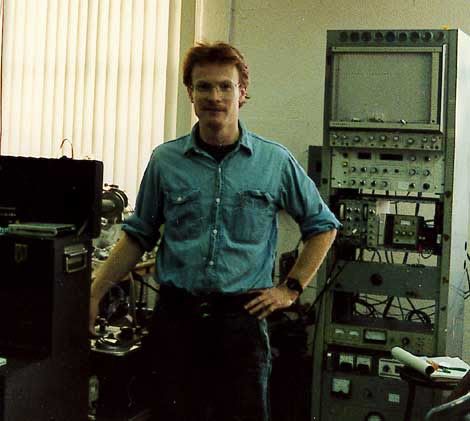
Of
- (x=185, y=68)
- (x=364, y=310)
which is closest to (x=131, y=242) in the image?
(x=185, y=68)

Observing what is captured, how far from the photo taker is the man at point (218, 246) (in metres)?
2.09

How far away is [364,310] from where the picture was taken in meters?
3.94

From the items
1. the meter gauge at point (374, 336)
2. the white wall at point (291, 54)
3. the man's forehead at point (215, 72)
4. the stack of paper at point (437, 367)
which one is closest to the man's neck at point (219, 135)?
the man's forehead at point (215, 72)

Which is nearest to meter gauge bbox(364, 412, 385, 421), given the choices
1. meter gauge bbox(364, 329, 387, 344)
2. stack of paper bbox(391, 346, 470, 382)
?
meter gauge bbox(364, 329, 387, 344)

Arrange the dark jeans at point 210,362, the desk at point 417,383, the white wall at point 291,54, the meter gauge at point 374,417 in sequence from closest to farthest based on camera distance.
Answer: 1. the dark jeans at point 210,362
2. the desk at point 417,383
3. the meter gauge at point 374,417
4. the white wall at point 291,54

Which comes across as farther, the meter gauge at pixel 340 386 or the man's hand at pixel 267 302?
the meter gauge at pixel 340 386

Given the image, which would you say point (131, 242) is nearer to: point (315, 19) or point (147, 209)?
point (147, 209)

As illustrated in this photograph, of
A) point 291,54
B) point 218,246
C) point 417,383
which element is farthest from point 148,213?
point 291,54

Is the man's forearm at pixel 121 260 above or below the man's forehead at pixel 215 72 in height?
below

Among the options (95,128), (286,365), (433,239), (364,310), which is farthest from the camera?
(95,128)

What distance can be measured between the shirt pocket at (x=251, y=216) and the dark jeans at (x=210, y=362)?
8.0 inches

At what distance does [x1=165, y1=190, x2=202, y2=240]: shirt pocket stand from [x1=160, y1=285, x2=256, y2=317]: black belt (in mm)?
161

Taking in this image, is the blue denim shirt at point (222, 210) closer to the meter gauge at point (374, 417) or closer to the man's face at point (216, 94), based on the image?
the man's face at point (216, 94)

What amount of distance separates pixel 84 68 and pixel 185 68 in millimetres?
2202
